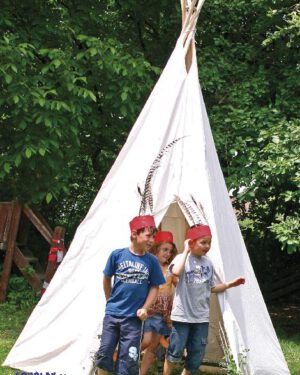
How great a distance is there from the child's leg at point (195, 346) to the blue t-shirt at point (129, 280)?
68cm

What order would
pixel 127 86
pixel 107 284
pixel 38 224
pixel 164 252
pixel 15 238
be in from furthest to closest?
pixel 15 238 → pixel 38 224 → pixel 127 86 → pixel 164 252 → pixel 107 284

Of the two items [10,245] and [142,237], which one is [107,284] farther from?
[10,245]

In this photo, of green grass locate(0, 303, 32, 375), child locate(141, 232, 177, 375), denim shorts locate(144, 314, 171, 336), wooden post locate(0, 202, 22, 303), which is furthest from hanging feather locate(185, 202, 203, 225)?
wooden post locate(0, 202, 22, 303)

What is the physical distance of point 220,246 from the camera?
6422mm

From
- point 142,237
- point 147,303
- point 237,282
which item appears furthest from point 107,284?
point 237,282

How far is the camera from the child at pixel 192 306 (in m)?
5.87

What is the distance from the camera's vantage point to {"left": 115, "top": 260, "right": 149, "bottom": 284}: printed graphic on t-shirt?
5.39m

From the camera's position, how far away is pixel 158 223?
6.52 meters

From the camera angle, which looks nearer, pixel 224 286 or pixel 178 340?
pixel 178 340

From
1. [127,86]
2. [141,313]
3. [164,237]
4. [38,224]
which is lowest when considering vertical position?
[141,313]

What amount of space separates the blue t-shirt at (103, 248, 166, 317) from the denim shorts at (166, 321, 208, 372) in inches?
23.6

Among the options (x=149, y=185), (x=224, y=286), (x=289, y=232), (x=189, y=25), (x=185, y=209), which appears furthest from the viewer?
(x=289, y=232)

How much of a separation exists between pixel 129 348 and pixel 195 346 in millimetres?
831

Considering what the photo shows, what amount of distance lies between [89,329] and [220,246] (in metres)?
1.29
